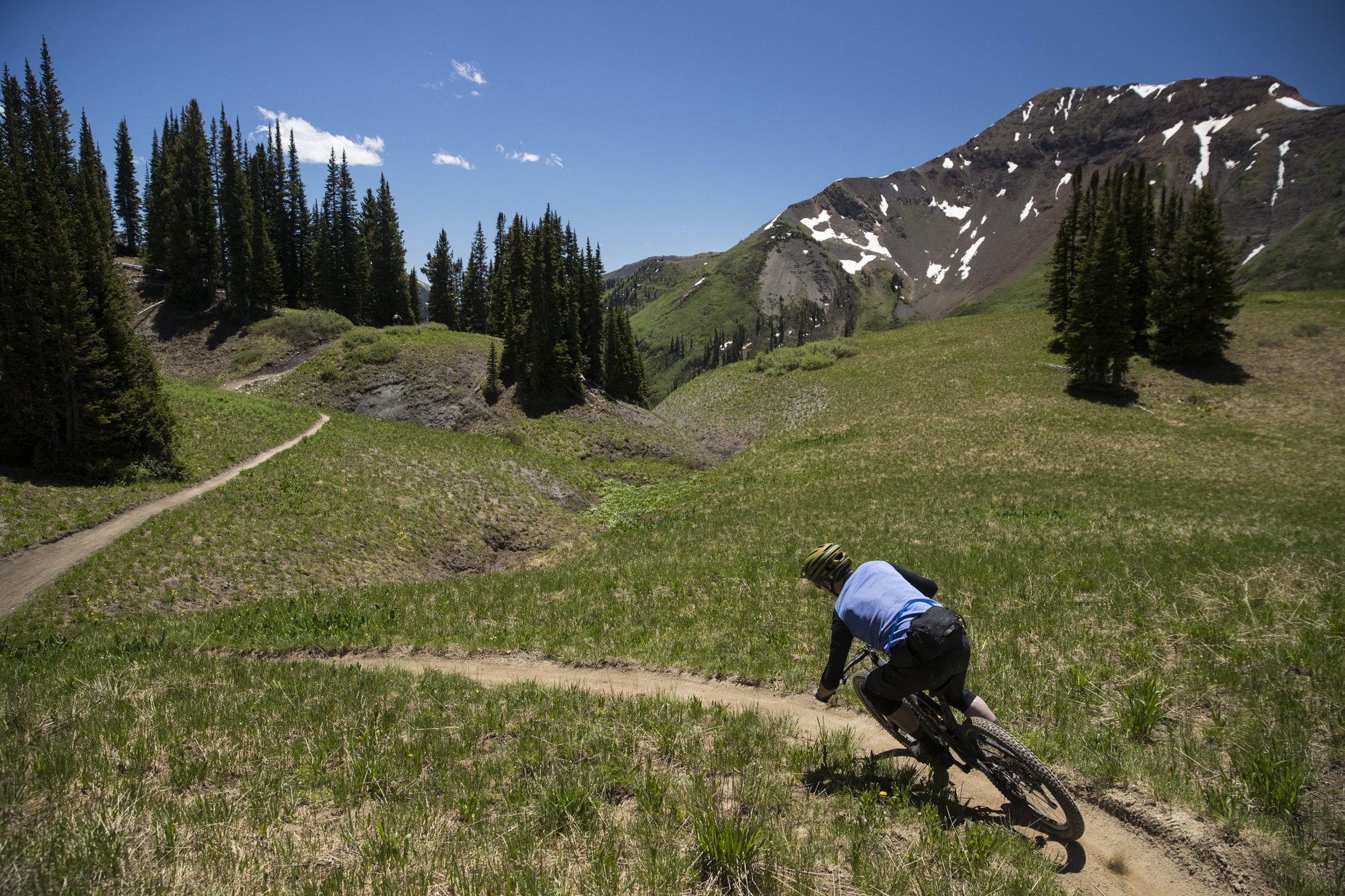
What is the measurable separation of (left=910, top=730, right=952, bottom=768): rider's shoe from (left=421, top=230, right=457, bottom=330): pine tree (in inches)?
3551

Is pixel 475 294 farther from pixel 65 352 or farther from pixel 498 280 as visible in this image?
pixel 65 352

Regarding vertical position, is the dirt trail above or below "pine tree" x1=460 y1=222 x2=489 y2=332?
below

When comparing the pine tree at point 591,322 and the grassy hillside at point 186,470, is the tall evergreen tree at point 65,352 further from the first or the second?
the pine tree at point 591,322

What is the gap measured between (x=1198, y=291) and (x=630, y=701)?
68.0 m

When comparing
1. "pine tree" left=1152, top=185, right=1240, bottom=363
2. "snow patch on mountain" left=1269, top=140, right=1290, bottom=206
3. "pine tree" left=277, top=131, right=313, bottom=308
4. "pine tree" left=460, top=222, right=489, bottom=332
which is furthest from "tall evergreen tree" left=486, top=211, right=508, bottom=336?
"snow patch on mountain" left=1269, top=140, right=1290, bottom=206

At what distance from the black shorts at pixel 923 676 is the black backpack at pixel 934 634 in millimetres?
99

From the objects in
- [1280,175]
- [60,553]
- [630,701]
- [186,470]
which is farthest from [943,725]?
[1280,175]

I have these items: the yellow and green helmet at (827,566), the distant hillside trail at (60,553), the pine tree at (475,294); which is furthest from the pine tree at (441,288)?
the yellow and green helmet at (827,566)

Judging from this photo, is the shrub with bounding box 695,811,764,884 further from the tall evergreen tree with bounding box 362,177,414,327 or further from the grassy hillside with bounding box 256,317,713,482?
the tall evergreen tree with bounding box 362,177,414,327

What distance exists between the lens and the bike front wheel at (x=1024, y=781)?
4.98 m

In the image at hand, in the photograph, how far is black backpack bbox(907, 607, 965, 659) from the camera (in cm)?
512

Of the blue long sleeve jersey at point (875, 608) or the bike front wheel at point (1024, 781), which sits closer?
the bike front wheel at point (1024, 781)

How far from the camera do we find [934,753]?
6.10 m

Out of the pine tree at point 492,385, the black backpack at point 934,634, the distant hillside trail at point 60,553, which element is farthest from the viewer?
the pine tree at point 492,385
